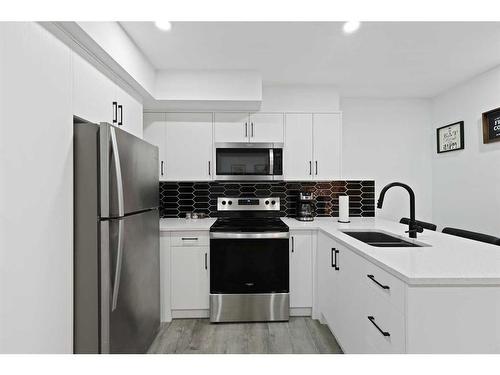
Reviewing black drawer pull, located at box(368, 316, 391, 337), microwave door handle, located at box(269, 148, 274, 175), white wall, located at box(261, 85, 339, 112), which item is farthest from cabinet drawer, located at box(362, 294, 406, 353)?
white wall, located at box(261, 85, 339, 112)

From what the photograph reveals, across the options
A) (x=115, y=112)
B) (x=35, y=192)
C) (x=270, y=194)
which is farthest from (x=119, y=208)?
(x=270, y=194)

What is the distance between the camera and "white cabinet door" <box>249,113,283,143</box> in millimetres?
3053

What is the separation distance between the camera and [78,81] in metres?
1.55

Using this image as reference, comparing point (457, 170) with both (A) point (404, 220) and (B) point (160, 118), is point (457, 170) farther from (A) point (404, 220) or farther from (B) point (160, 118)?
(B) point (160, 118)

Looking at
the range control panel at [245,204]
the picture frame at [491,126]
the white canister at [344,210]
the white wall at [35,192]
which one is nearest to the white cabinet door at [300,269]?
the white canister at [344,210]

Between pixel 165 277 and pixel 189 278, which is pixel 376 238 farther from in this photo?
pixel 165 277

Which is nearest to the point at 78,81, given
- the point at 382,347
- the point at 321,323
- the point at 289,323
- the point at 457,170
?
the point at 382,347

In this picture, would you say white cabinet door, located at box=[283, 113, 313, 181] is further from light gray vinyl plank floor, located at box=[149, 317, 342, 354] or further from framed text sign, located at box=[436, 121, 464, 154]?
framed text sign, located at box=[436, 121, 464, 154]

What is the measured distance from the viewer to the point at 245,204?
3262 mm

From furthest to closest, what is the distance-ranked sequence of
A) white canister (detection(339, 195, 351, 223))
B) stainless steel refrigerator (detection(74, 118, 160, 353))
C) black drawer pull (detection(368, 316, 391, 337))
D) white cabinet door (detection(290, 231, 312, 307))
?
white canister (detection(339, 195, 351, 223)) → white cabinet door (detection(290, 231, 312, 307)) → stainless steel refrigerator (detection(74, 118, 160, 353)) → black drawer pull (detection(368, 316, 391, 337))

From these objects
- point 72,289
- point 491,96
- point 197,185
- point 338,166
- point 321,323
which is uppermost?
point 491,96

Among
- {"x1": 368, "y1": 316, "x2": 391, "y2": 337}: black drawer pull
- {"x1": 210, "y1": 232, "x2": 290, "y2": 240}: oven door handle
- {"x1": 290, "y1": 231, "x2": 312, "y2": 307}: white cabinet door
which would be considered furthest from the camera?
{"x1": 290, "y1": 231, "x2": 312, "y2": 307}: white cabinet door

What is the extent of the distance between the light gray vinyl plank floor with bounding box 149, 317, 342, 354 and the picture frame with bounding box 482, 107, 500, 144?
7.76 ft

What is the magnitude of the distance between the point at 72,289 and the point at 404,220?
3088 millimetres
